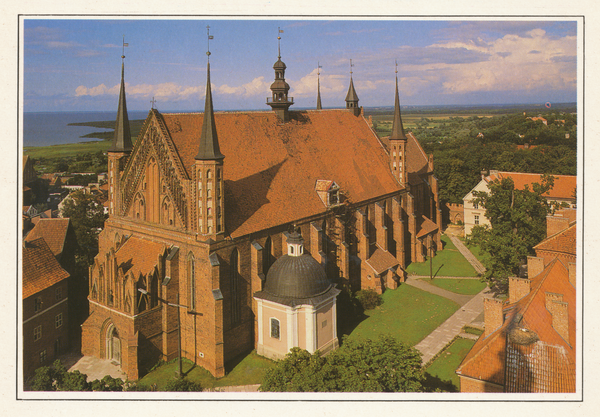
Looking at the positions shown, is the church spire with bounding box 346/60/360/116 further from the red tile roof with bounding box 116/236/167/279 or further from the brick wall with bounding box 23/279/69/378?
the brick wall with bounding box 23/279/69/378

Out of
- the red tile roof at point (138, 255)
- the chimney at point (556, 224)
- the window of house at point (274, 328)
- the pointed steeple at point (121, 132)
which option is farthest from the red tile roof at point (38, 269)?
the chimney at point (556, 224)

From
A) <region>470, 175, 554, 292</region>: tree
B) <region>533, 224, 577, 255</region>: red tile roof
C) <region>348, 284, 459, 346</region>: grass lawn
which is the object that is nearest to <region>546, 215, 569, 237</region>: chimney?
<region>533, 224, 577, 255</region>: red tile roof

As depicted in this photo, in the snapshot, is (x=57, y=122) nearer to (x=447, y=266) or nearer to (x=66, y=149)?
(x=66, y=149)

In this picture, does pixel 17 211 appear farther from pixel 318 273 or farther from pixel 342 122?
pixel 342 122

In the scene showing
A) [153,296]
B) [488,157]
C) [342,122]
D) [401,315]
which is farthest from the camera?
[488,157]

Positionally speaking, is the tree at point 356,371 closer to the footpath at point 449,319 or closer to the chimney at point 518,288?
the footpath at point 449,319
